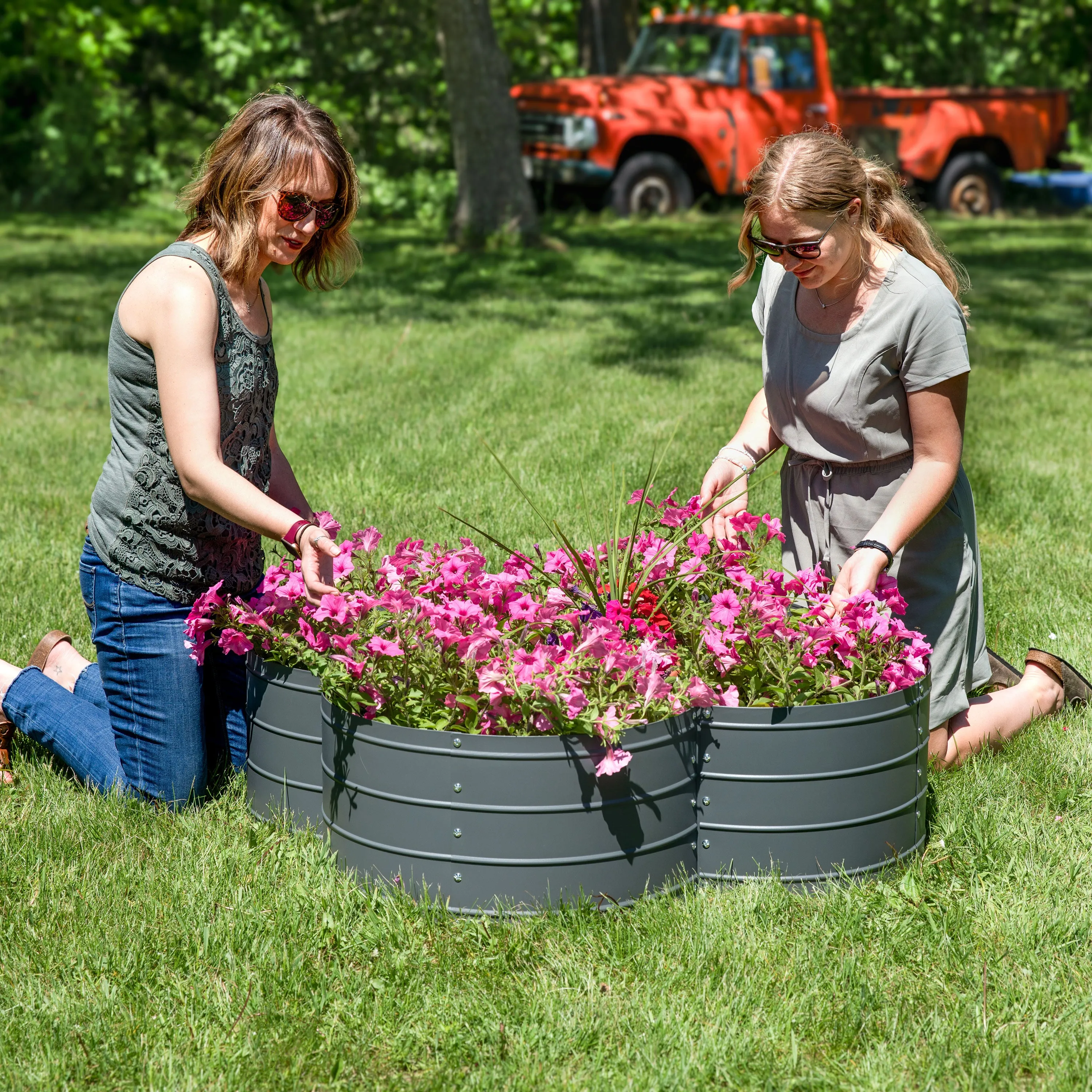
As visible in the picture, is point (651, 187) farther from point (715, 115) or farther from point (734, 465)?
point (734, 465)

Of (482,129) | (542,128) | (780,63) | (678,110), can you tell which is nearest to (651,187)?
(678,110)

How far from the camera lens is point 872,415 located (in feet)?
9.58

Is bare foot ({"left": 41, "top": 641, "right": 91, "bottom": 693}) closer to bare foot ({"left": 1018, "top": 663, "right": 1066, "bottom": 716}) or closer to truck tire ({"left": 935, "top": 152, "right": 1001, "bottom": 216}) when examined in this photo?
bare foot ({"left": 1018, "top": 663, "right": 1066, "bottom": 716})

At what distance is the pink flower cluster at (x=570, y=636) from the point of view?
2.34 meters

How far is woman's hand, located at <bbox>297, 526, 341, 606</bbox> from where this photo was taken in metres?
2.42

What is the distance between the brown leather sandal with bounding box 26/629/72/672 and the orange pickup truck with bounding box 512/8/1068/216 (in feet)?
36.0

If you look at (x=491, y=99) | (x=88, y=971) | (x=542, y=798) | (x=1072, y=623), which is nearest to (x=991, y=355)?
(x=1072, y=623)

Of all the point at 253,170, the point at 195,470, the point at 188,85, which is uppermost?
the point at 188,85

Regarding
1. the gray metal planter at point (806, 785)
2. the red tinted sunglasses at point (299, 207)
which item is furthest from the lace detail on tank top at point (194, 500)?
the gray metal planter at point (806, 785)

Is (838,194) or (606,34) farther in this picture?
(606,34)

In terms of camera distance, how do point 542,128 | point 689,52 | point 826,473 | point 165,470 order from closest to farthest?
1. point 165,470
2. point 826,473
3. point 542,128
4. point 689,52

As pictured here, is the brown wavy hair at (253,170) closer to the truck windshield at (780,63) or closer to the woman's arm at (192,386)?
the woman's arm at (192,386)

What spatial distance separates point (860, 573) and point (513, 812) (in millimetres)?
915

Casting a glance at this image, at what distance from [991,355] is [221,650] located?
635 cm
